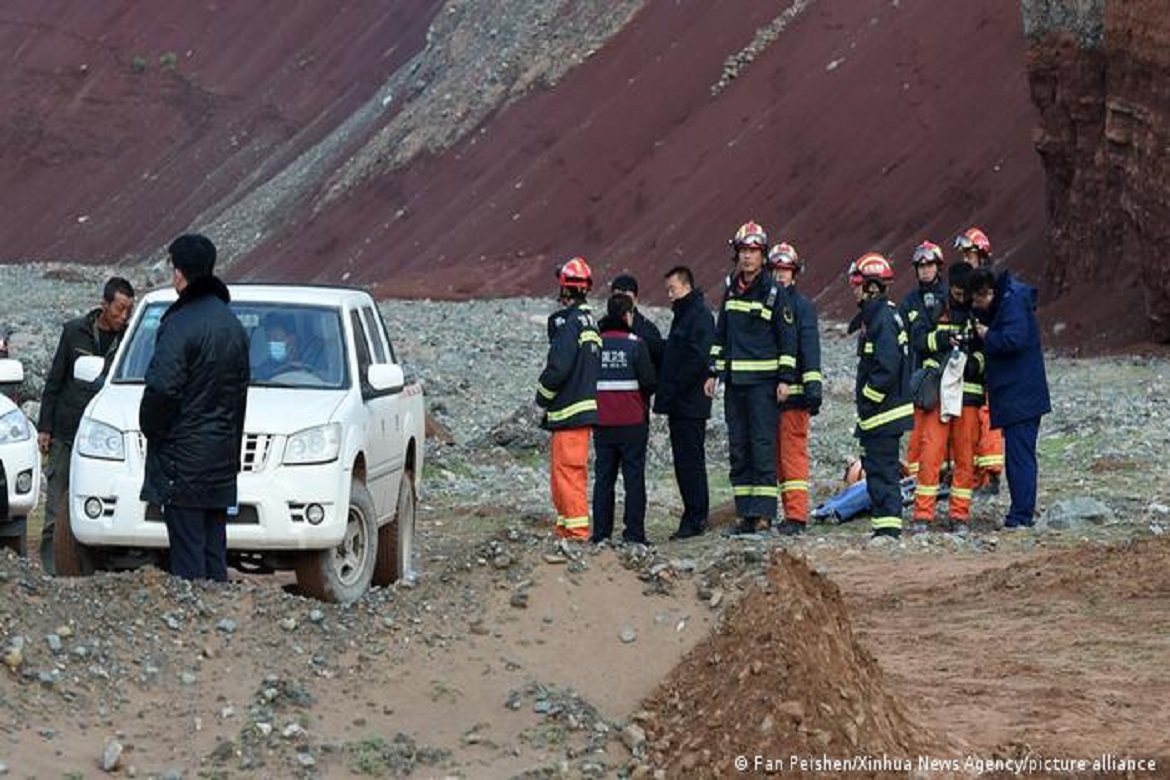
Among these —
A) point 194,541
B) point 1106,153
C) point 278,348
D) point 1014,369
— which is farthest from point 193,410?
point 1106,153

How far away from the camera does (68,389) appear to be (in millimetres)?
14867

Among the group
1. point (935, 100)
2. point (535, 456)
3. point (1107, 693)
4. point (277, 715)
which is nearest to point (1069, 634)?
point (1107, 693)

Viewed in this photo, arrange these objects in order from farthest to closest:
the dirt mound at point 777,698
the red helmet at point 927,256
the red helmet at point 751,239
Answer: the red helmet at point 927,256
the red helmet at point 751,239
the dirt mound at point 777,698

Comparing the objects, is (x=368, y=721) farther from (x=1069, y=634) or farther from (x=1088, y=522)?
(x=1088, y=522)

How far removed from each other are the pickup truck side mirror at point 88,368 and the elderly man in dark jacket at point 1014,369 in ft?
20.5

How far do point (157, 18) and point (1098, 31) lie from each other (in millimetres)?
48139

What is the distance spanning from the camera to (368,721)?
995 cm

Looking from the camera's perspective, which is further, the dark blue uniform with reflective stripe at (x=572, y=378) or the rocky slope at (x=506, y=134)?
the rocky slope at (x=506, y=134)

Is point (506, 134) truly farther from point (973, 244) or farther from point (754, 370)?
point (754, 370)

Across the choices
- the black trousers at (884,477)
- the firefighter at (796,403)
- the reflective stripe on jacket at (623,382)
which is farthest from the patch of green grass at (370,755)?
the black trousers at (884,477)

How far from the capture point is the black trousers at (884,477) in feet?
54.2

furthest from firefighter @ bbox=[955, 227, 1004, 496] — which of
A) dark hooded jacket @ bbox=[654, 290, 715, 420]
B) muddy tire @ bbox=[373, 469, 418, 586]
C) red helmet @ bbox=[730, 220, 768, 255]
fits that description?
muddy tire @ bbox=[373, 469, 418, 586]

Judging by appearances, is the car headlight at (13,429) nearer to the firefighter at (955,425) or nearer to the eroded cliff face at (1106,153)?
the firefighter at (955,425)

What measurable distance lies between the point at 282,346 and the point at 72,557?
5.50 feet
